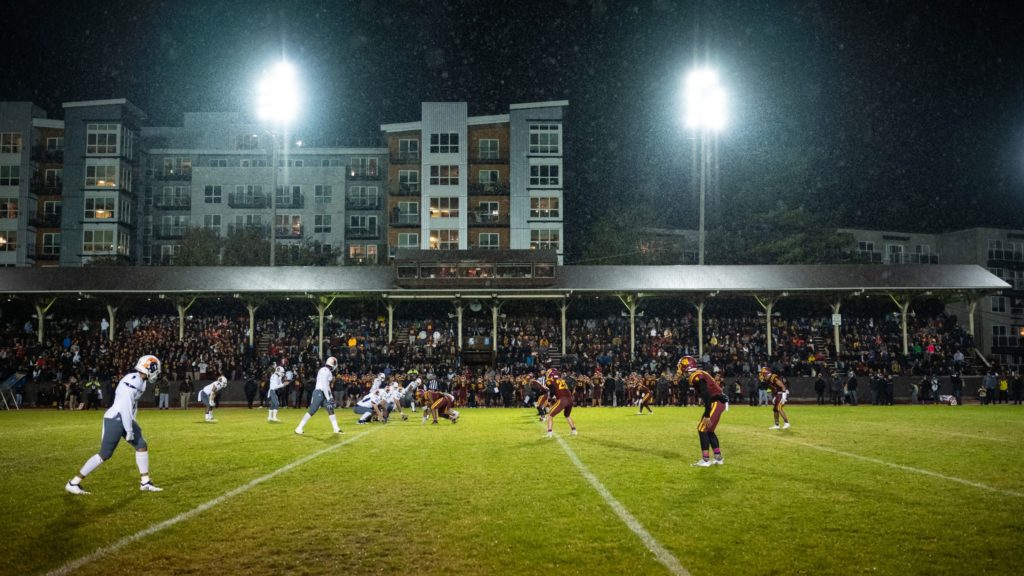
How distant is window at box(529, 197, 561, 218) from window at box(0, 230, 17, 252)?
155ft

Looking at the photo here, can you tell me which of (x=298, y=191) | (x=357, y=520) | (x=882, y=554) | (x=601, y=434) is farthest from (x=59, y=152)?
(x=882, y=554)

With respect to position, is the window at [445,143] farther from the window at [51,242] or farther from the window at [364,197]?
the window at [51,242]

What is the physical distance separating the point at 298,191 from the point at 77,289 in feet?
90.3

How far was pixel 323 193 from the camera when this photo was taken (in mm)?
68562

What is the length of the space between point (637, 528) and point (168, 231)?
7105 centimetres

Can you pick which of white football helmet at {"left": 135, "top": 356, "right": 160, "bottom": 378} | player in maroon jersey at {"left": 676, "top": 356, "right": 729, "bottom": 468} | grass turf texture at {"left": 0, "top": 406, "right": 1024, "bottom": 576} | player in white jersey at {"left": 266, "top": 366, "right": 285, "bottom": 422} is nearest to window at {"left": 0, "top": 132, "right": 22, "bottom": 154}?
player in white jersey at {"left": 266, "top": 366, "right": 285, "bottom": 422}

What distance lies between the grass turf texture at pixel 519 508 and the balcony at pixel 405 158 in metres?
50.9

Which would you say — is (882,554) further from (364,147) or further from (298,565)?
(364,147)

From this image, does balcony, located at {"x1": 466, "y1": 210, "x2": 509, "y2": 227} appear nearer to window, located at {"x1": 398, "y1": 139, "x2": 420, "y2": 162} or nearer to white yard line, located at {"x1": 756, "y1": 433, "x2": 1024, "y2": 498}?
window, located at {"x1": 398, "y1": 139, "x2": 420, "y2": 162}

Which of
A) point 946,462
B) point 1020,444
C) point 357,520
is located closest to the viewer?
point 357,520

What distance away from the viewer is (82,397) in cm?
3650

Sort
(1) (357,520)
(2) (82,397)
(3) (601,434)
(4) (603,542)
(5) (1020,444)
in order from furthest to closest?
(2) (82,397)
(3) (601,434)
(5) (1020,444)
(1) (357,520)
(4) (603,542)

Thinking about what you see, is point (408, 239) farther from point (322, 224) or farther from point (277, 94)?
point (277, 94)

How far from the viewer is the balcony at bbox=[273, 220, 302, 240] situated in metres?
67.7
